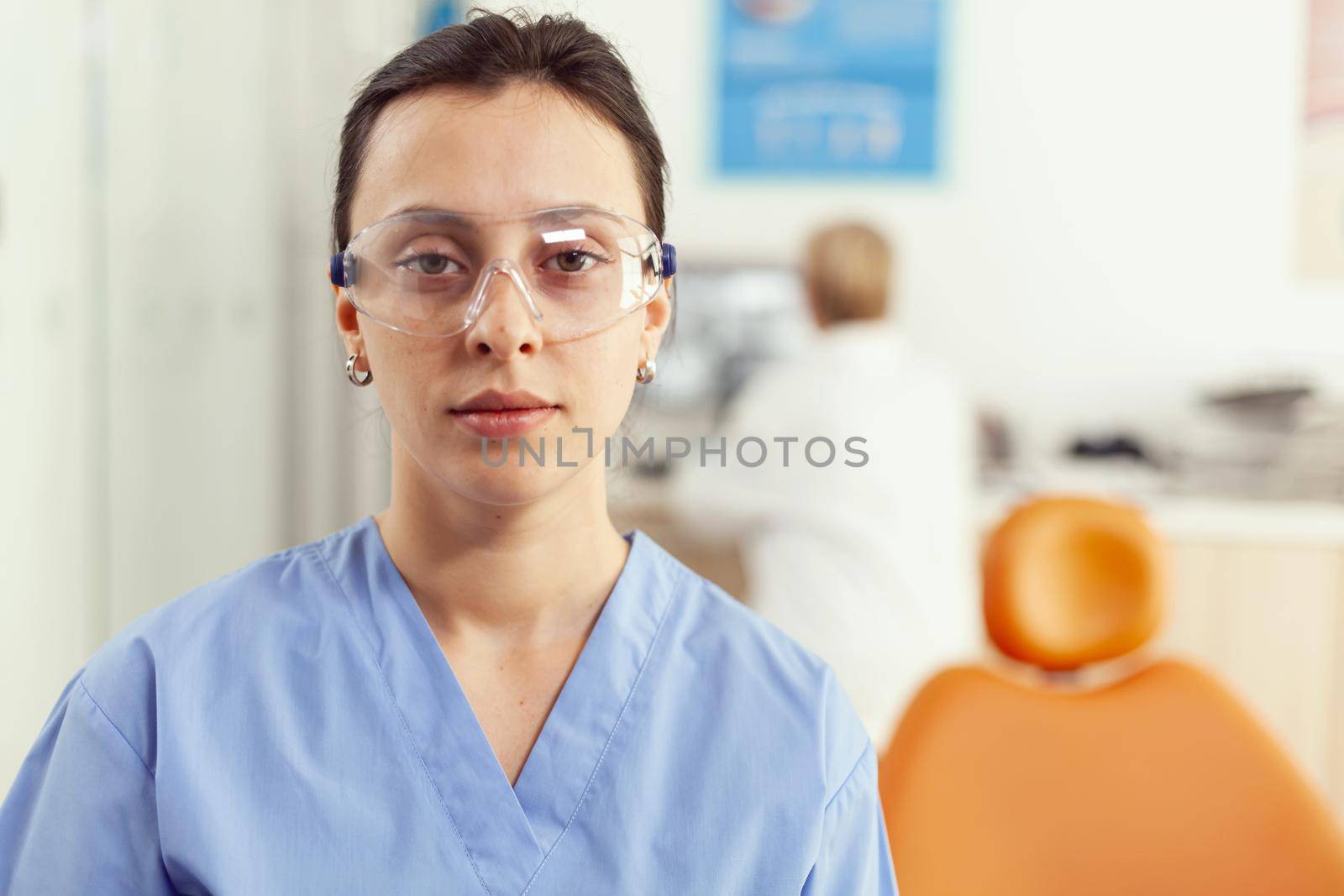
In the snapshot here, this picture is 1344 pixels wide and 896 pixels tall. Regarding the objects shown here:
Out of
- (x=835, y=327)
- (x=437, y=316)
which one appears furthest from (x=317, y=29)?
(x=437, y=316)

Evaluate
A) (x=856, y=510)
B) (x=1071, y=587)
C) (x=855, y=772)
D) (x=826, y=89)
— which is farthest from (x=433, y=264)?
(x=826, y=89)

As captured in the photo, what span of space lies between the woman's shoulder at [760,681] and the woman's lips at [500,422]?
207 millimetres

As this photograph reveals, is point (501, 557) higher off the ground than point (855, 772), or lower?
higher

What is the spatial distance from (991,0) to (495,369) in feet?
9.55

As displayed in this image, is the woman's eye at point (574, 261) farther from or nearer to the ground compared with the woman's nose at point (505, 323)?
farther from the ground

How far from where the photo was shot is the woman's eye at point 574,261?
74cm

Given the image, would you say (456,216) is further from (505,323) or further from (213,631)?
(213,631)

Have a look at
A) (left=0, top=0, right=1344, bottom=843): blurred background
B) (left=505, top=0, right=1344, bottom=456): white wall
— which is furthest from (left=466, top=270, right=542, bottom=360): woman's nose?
(left=505, top=0, right=1344, bottom=456): white wall

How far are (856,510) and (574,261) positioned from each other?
4.16 ft

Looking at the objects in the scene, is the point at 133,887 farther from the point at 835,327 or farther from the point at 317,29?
the point at 317,29

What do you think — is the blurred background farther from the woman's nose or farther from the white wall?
the woman's nose

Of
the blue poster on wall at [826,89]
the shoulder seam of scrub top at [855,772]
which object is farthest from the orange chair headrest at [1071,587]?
the blue poster on wall at [826,89]

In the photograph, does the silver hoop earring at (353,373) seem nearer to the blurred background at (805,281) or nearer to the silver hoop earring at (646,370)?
the silver hoop earring at (646,370)

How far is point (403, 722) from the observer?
766mm
